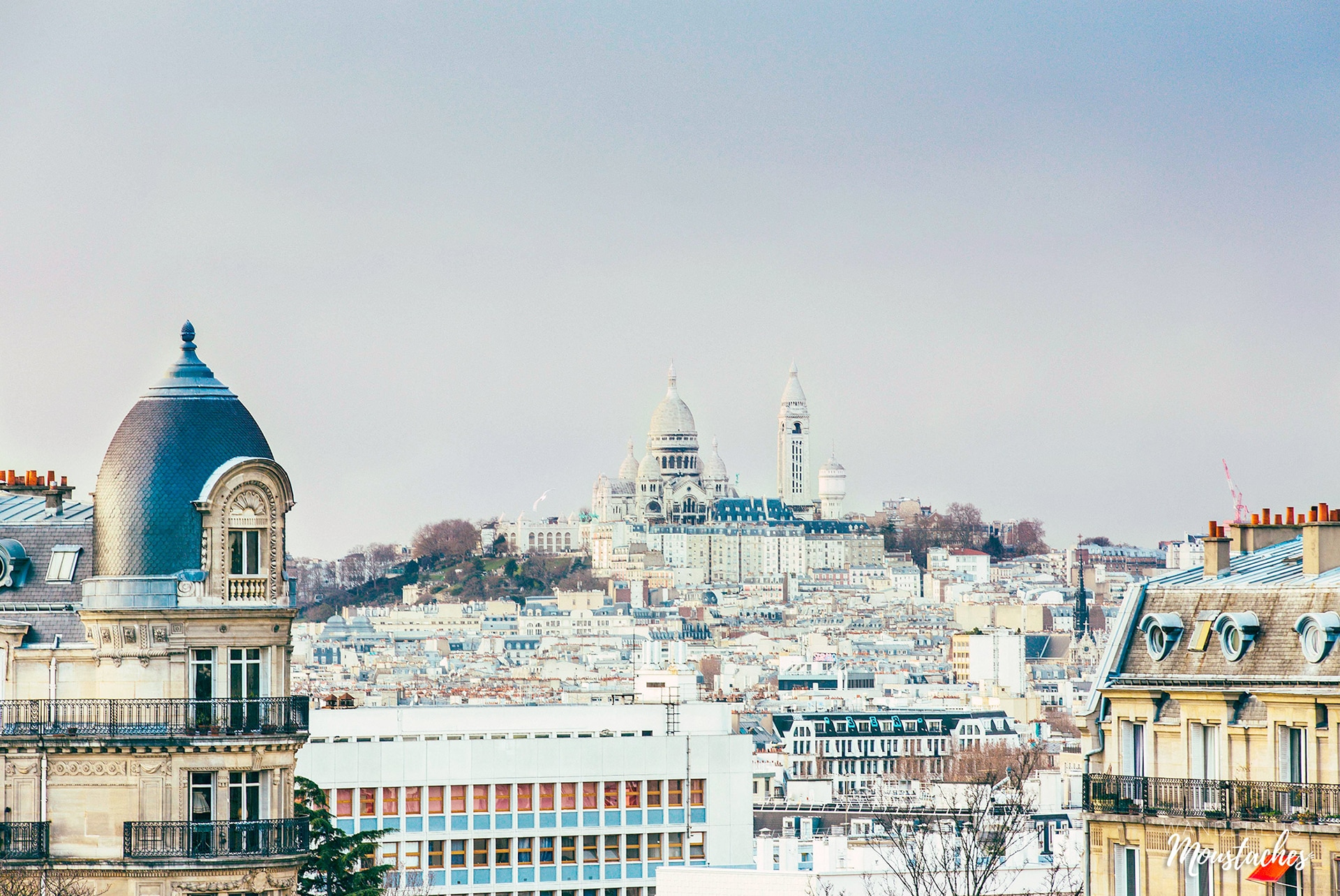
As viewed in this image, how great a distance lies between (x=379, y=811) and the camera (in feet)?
233

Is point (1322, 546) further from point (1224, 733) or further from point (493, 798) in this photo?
point (493, 798)

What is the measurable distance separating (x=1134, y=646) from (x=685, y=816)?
4026 centimetres

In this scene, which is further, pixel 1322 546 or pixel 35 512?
pixel 35 512

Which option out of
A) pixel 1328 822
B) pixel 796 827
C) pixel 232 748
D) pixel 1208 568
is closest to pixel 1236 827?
pixel 1328 822

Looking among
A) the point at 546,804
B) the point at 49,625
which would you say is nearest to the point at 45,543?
the point at 49,625

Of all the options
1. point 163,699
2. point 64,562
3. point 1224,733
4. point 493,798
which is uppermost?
point 64,562

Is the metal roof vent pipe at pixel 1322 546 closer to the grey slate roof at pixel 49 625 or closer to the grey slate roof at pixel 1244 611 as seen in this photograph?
the grey slate roof at pixel 1244 611

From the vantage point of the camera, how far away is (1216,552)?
34562 mm

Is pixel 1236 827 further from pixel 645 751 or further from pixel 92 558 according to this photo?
pixel 645 751

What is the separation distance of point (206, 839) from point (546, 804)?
37.1 m

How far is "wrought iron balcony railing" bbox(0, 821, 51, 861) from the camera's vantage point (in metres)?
34.6

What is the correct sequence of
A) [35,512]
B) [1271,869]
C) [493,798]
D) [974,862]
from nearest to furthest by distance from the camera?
1. [1271,869]
2. [35,512]
3. [974,862]
4. [493,798]

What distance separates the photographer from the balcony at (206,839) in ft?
114

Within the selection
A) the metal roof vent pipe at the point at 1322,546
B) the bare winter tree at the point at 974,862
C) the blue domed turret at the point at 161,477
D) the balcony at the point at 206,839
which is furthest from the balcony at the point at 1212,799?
the blue domed turret at the point at 161,477
